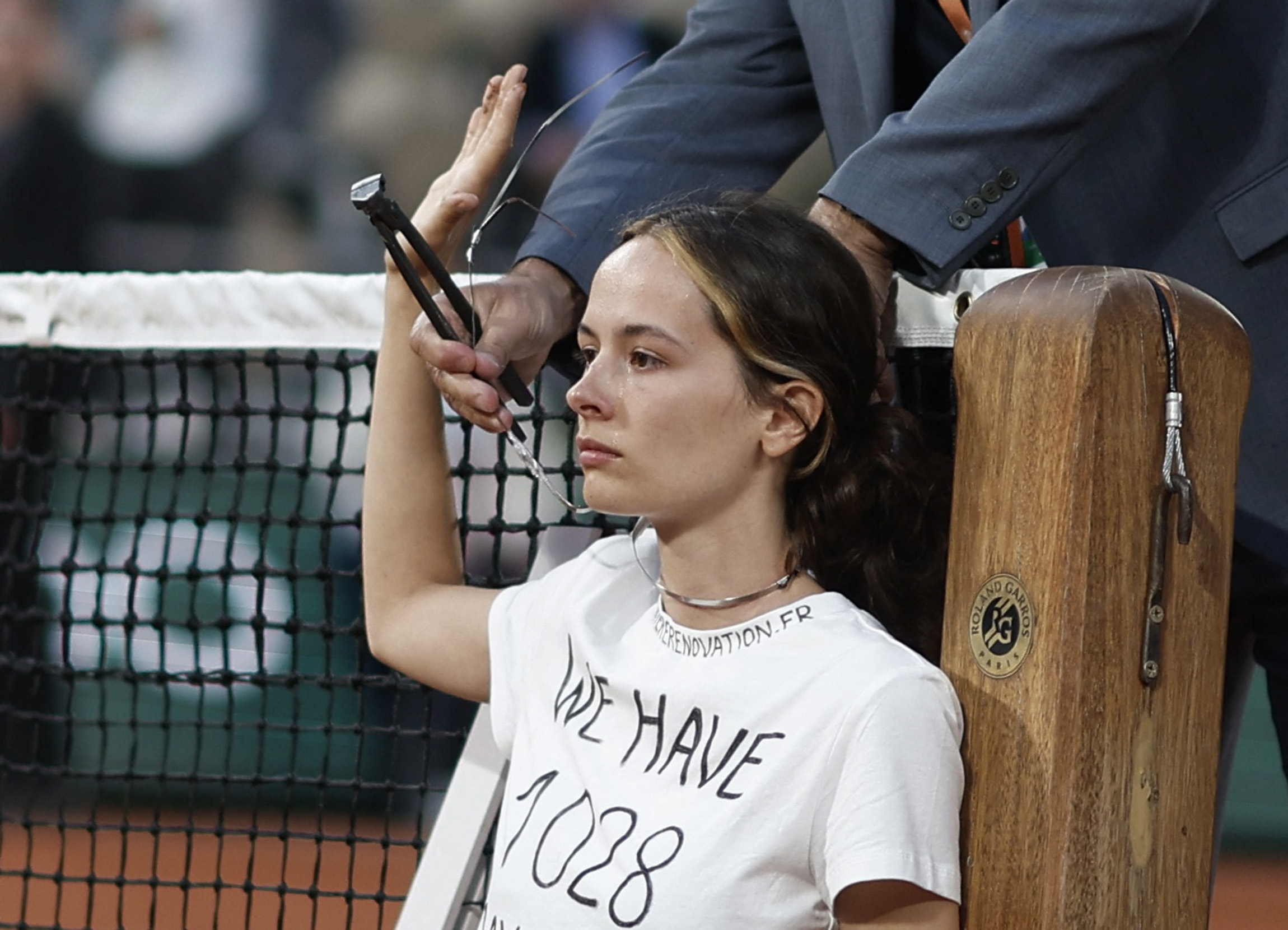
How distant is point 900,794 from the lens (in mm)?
1106

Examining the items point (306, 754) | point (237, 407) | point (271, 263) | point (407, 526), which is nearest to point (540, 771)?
point (407, 526)

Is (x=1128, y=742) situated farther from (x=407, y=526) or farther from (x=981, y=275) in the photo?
(x=407, y=526)

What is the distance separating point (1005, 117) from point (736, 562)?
41cm

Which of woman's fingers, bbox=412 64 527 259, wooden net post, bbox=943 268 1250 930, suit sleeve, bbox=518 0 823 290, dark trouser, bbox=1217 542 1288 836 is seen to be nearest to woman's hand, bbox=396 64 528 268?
woman's fingers, bbox=412 64 527 259

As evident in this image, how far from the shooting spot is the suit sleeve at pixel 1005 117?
3.96 ft

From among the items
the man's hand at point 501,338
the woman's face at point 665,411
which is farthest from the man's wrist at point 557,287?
the woman's face at point 665,411

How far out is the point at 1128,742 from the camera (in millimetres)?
1071

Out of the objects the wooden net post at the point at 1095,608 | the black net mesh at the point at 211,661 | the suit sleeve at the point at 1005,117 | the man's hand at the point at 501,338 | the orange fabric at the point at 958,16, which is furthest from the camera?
the black net mesh at the point at 211,661

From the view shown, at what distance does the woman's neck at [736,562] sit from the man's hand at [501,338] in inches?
7.7

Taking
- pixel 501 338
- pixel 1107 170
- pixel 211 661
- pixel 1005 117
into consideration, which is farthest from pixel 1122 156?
pixel 211 661

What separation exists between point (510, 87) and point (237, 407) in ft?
1.99

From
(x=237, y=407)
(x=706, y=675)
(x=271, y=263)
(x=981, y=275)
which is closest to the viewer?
(x=706, y=675)

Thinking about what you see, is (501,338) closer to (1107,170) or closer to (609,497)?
(609,497)

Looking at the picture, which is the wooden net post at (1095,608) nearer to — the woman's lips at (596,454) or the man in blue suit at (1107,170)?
the man in blue suit at (1107,170)
